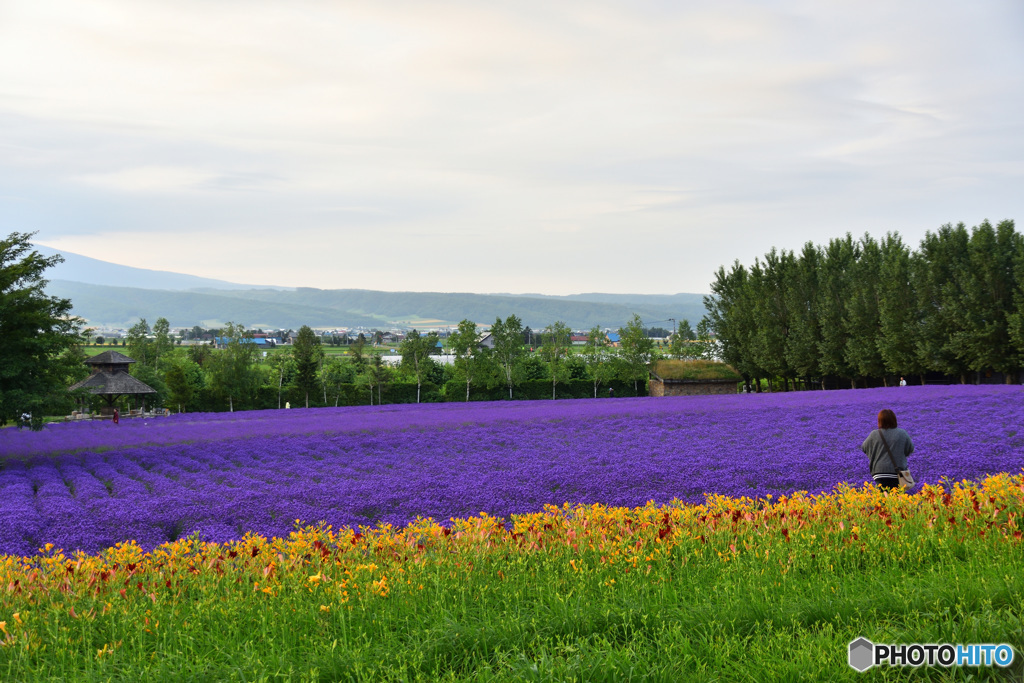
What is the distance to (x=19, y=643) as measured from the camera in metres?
5.57

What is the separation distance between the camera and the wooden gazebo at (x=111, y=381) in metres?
50.3

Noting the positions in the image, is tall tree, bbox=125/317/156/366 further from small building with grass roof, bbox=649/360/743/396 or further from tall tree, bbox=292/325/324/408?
small building with grass roof, bbox=649/360/743/396

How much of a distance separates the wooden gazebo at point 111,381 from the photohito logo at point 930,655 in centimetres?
5320

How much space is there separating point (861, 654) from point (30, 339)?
2536 cm

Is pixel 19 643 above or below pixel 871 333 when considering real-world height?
below

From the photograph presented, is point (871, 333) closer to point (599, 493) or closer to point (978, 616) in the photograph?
point (599, 493)

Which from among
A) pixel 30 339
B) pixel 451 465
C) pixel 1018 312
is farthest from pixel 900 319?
pixel 30 339

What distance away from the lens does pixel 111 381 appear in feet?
168

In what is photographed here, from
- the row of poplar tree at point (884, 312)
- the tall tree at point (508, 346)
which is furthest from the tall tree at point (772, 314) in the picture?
the tall tree at point (508, 346)

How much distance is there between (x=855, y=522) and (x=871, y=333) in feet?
167

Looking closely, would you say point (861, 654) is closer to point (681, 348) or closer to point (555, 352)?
point (555, 352)

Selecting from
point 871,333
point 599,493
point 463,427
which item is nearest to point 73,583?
point 599,493

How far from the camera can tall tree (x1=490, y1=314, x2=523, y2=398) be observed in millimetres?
69312

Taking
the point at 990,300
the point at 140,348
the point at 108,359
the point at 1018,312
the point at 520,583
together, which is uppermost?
the point at 990,300
